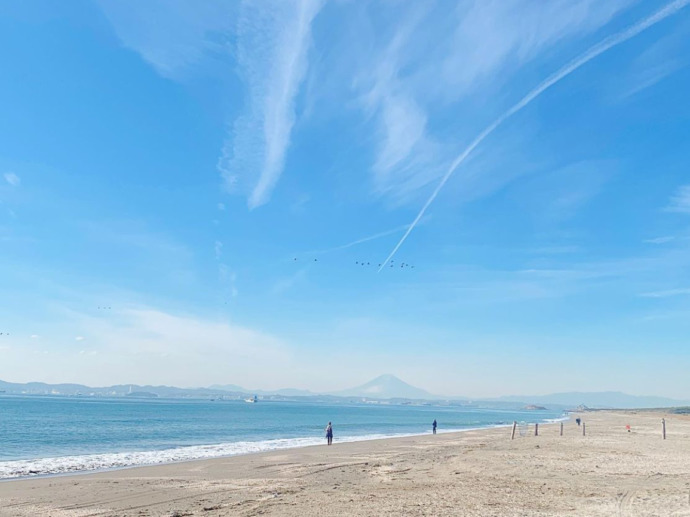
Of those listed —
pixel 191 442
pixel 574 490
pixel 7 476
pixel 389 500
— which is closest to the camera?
Answer: pixel 389 500

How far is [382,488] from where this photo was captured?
1692 centimetres

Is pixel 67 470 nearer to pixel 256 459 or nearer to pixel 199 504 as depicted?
pixel 256 459

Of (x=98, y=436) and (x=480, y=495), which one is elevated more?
(x=480, y=495)

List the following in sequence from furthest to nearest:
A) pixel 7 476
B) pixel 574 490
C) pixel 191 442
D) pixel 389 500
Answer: pixel 191 442 → pixel 7 476 → pixel 574 490 → pixel 389 500

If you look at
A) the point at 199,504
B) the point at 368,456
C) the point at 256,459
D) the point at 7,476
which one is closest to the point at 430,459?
the point at 368,456

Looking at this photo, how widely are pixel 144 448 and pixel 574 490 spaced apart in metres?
32.2

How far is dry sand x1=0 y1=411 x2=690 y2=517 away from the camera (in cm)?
1351

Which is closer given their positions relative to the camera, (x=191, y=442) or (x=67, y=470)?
(x=67, y=470)

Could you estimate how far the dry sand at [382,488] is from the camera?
44.3ft

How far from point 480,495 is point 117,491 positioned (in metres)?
12.2

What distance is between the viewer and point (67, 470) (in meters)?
25.0

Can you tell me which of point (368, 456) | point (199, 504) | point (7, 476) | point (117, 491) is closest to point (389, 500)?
point (199, 504)

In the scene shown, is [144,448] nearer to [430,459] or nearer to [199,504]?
[430,459]

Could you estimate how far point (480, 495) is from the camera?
15047 millimetres
